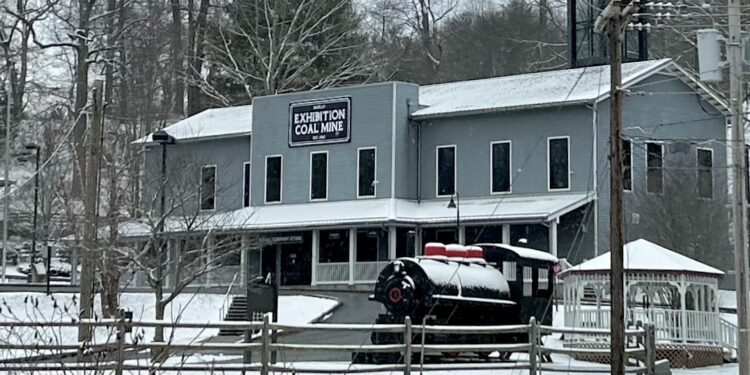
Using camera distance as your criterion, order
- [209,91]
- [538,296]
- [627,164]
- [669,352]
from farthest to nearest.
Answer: [209,91] → [627,164] → [538,296] → [669,352]

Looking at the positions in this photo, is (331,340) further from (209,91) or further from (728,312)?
(209,91)

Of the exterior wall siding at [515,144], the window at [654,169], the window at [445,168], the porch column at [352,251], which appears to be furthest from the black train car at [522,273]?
the window at [445,168]

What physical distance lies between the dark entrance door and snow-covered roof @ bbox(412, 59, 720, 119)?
6.77 metres

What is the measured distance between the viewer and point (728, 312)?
36.8 metres

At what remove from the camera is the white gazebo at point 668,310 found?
2756 cm

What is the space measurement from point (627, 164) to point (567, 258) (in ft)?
12.5

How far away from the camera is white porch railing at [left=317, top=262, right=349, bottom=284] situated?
46.0 meters

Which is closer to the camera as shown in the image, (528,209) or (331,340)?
(331,340)

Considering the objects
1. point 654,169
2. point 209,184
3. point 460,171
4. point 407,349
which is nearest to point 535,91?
point 460,171

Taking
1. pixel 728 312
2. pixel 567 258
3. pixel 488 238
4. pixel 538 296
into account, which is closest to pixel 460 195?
pixel 488 238

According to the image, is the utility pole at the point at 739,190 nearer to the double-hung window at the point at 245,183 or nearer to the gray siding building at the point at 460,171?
the gray siding building at the point at 460,171

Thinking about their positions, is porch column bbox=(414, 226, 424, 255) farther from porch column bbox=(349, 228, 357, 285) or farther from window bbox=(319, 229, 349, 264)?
window bbox=(319, 229, 349, 264)

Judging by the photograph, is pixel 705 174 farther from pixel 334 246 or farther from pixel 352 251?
pixel 334 246

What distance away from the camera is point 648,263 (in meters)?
27.9
